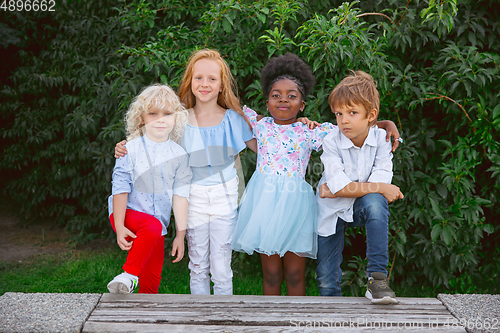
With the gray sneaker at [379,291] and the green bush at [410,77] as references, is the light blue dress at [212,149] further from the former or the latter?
the gray sneaker at [379,291]

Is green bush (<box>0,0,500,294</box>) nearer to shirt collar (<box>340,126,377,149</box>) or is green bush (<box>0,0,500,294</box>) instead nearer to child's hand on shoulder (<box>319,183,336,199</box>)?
shirt collar (<box>340,126,377,149</box>)

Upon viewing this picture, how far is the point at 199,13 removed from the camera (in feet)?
11.5

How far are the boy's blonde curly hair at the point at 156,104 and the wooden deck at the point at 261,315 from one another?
0.93 m

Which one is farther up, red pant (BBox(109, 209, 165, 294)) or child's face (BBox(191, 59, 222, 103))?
child's face (BBox(191, 59, 222, 103))

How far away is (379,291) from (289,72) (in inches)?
52.7

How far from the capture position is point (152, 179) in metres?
2.43

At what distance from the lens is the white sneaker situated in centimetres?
219

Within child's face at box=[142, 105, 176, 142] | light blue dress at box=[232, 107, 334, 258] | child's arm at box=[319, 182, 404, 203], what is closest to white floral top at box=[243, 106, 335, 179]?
light blue dress at box=[232, 107, 334, 258]

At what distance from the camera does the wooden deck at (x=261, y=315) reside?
6.26 feet

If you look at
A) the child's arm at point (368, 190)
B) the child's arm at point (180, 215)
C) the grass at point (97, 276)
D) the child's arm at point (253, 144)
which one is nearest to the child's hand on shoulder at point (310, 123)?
the child's arm at point (253, 144)

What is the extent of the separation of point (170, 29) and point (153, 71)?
347 millimetres

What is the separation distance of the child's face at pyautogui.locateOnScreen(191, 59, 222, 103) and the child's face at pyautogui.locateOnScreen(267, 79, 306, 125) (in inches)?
13.7

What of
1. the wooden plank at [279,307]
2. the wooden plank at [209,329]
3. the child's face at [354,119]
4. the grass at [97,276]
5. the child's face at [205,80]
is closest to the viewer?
the wooden plank at [209,329]

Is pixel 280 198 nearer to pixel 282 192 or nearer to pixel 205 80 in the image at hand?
pixel 282 192
